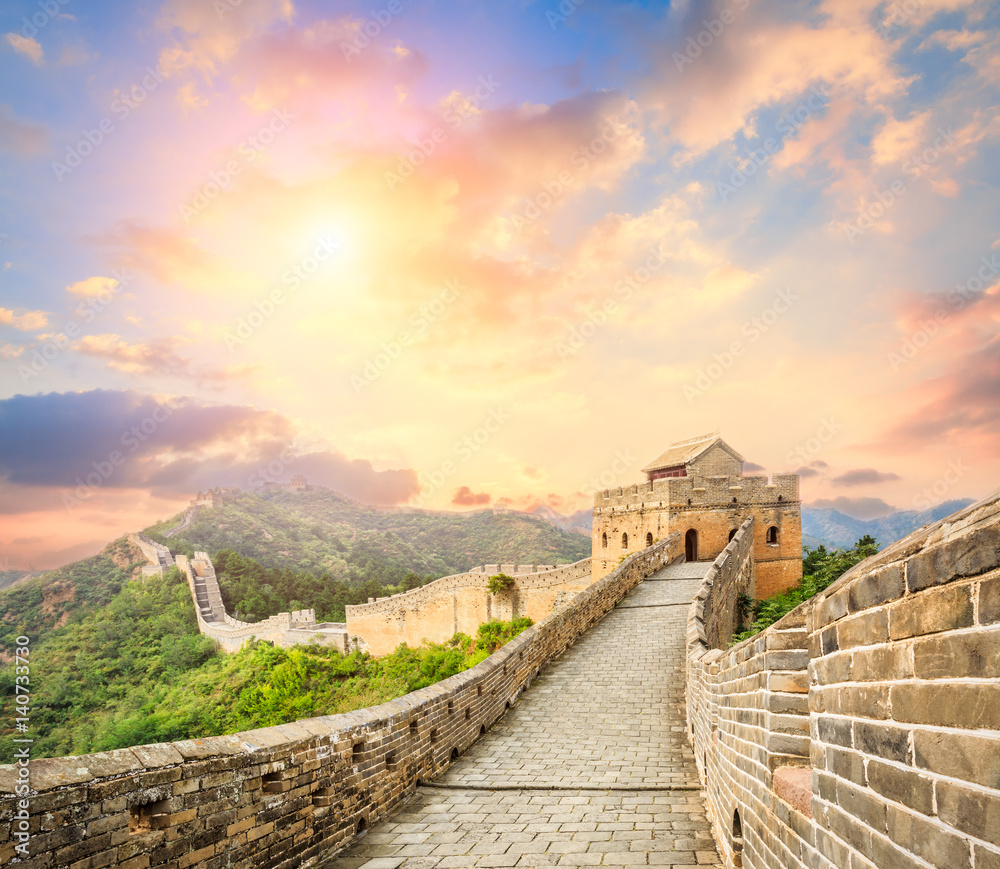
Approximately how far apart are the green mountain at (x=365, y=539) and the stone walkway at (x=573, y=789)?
155 feet

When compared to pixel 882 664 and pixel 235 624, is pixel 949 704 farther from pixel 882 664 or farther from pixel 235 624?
pixel 235 624

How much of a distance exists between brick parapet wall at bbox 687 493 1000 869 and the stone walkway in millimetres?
2406

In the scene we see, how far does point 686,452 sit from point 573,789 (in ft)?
68.9

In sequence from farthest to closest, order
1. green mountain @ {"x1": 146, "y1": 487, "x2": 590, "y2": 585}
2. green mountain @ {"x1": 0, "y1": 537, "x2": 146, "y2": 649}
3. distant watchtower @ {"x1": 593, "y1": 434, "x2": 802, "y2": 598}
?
green mountain @ {"x1": 146, "y1": 487, "x2": 590, "y2": 585} → green mountain @ {"x1": 0, "y1": 537, "x2": 146, "y2": 649} → distant watchtower @ {"x1": 593, "y1": 434, "x2": 802, "y2": 598}

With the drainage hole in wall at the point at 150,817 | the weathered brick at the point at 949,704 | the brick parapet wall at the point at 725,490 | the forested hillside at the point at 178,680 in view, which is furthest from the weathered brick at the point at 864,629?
the forested hillside at the point at 178,680

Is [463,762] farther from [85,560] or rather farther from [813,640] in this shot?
[85,560]

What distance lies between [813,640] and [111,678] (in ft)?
158

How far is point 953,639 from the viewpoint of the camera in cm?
120

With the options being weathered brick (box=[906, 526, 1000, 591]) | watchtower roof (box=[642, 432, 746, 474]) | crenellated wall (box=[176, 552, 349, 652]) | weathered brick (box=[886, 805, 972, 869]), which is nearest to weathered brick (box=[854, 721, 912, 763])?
weathered brick (box=[886, 805, 972, 869])

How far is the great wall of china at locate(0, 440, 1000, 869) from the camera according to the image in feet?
3.95

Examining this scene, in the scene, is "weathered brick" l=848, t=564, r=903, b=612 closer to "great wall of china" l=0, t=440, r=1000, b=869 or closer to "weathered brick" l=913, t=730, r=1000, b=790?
"great wall of china" l=0, t=440, r=1000, b=869

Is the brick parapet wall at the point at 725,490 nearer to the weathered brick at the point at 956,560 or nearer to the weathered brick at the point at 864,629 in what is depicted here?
the weathered brick at the point at 864,629

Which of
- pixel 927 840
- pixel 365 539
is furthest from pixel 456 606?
pixel 365 539

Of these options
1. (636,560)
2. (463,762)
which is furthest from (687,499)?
(463,762)
